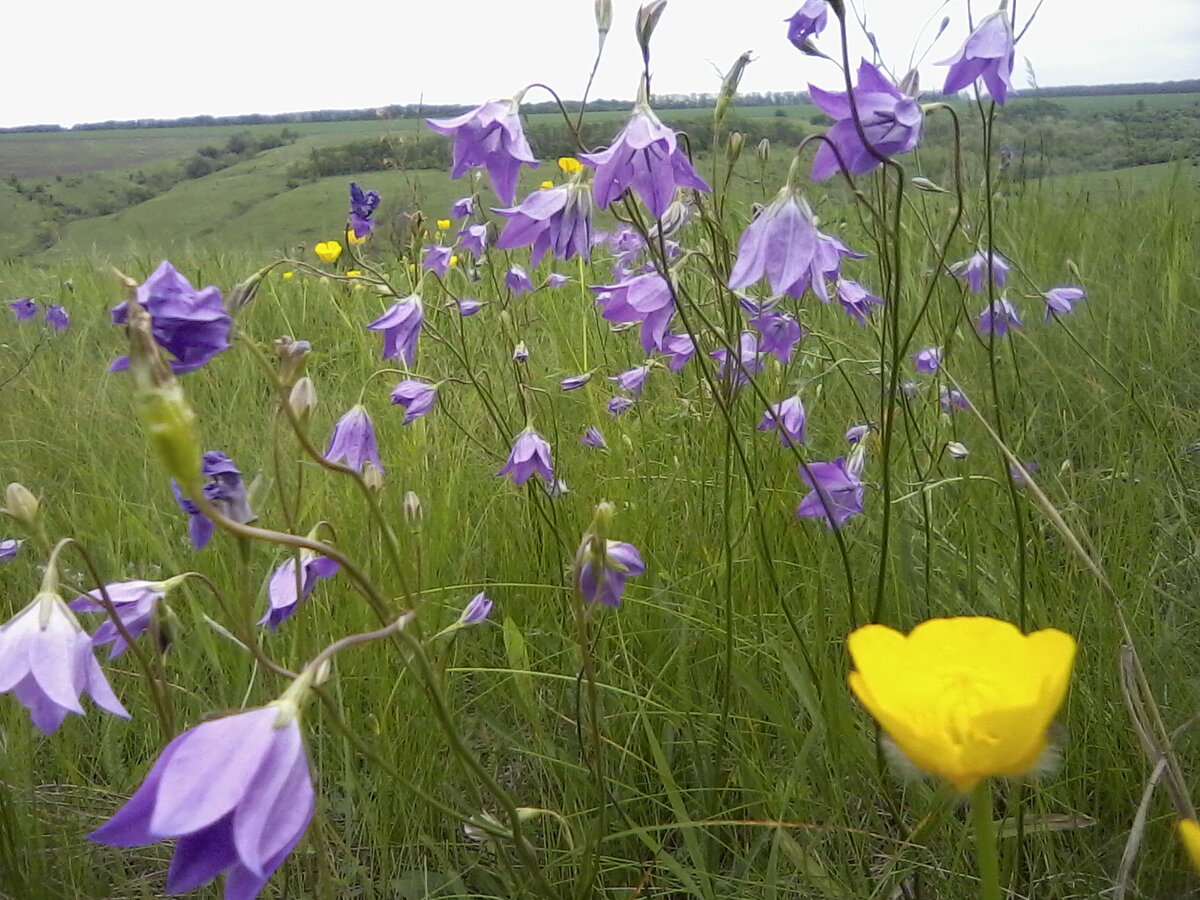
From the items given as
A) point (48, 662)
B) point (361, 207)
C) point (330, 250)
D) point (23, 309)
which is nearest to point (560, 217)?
point (48, 662)

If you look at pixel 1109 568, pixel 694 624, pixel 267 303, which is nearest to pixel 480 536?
pixel 694 624

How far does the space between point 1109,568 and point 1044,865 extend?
1.89ft

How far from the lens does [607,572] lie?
1014mm

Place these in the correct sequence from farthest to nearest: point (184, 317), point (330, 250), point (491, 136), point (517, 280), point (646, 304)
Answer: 1. point (330, 250)
2. point (517, 280)
3. point (646, 304)
4. point (491, 136)
5. point (184, 317)

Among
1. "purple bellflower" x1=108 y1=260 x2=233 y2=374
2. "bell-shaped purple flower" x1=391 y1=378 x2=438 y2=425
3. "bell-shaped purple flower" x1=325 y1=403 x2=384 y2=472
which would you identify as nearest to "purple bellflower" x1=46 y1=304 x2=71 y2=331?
"bell-shaped purple flower" x1=391 y1=378 x2=438 y2=425

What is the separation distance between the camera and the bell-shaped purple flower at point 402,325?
1646 millimetres

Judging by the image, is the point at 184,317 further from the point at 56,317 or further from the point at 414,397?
the point at 56,317

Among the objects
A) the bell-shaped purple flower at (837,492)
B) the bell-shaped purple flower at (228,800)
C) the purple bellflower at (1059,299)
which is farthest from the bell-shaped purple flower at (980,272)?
the bell-shaped purple flower at (228,800)

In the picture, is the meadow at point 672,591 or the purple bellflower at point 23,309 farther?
the purple bellflower at point 23,309

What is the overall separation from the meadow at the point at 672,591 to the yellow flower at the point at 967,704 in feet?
0.08

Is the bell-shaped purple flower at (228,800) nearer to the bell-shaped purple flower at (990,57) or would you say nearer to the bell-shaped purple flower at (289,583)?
the bell-shaped purple flower at (289,583)

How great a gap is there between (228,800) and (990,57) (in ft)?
3.77

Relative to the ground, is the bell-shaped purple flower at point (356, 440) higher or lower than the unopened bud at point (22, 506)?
lower

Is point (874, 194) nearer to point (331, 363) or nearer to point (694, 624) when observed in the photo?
point (694, 624)
